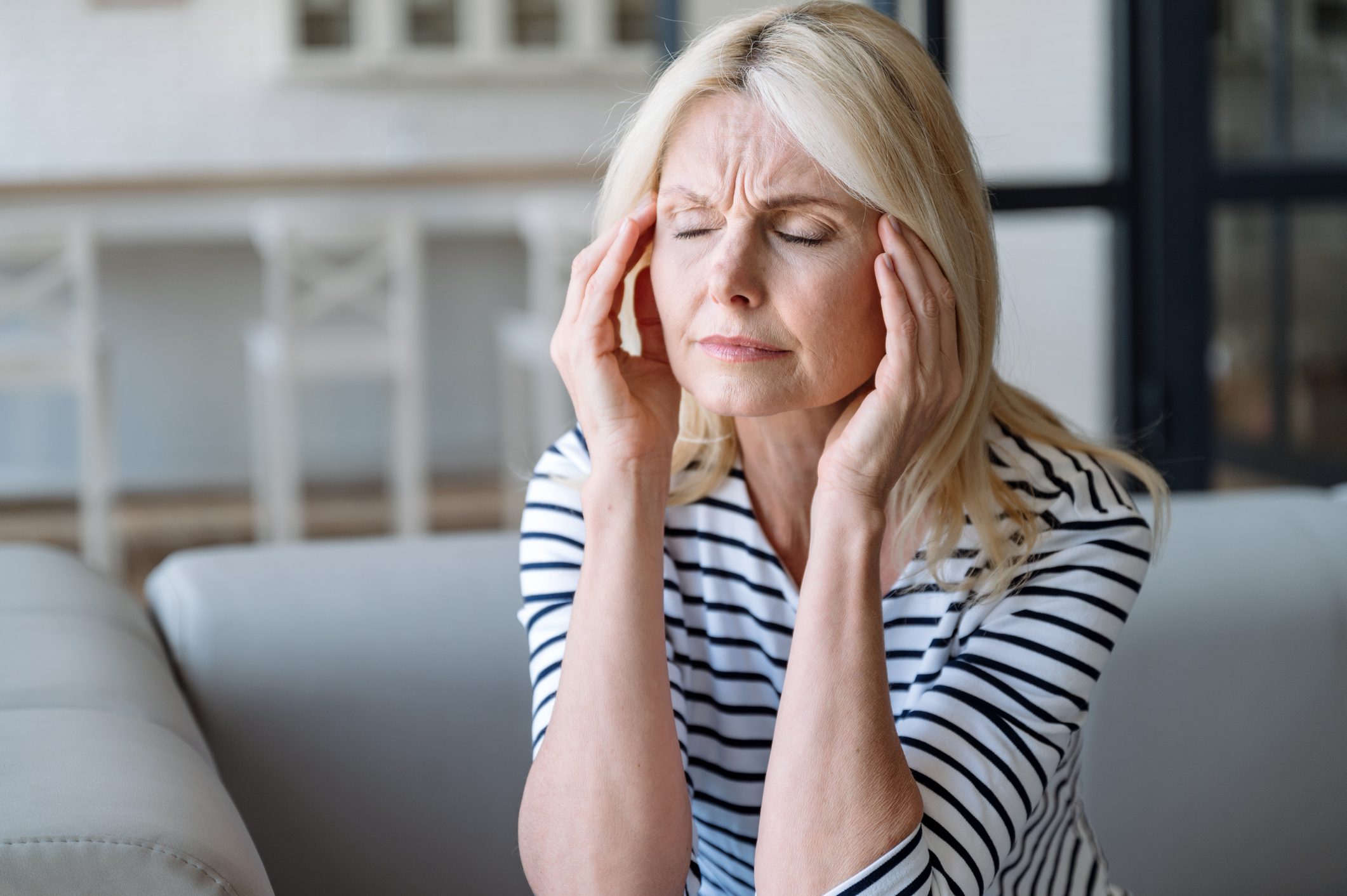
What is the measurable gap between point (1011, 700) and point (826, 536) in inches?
6.8

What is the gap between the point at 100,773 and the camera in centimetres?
84

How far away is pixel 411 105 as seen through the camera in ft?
19.3

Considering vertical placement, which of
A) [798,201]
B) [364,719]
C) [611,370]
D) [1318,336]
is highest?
[798,201]

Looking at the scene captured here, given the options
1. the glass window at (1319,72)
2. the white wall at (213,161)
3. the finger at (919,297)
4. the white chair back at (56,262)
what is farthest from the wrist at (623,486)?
the white wall at (213,161)

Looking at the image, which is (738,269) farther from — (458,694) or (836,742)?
(458,694)

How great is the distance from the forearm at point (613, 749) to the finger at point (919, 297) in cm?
24

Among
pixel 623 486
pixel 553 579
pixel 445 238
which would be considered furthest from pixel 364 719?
pixel 445 238

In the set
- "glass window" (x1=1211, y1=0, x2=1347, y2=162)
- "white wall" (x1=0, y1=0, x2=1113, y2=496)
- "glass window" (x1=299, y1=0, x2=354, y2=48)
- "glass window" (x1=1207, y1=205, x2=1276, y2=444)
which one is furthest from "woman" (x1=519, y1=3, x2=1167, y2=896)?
"glass window" (x1=299, y1=0, x2=354, y2=48)

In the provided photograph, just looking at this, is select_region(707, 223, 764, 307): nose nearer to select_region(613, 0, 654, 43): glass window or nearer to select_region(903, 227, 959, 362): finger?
select_region(903, 227, 959, 362): finger

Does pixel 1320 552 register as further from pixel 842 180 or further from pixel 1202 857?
pixel 842 180

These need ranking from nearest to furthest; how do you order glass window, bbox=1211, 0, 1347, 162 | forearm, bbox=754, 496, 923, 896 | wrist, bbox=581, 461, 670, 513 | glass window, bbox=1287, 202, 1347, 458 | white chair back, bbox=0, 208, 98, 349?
1. forearm, bbox=754, 496, 923, 896
2. wrist, bbox=581, 461, 670, 513
3. glass window, bbox=1211, 0, 1347, 162
4. white chair back, bbox=0, 208, 98, 349
5. glass window, bbox=1287, 202, 1347, 458

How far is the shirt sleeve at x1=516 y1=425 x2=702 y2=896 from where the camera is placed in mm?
1054

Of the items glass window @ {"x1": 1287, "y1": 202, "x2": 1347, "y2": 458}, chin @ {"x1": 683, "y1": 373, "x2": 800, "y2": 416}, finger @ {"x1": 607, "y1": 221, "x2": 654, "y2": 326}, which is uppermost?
finger @ {"x1": 607, "y1": 221, "x2": 654, "y2": 326}

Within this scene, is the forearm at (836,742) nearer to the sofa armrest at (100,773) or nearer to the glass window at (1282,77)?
the sofa armrest at (100,773)
